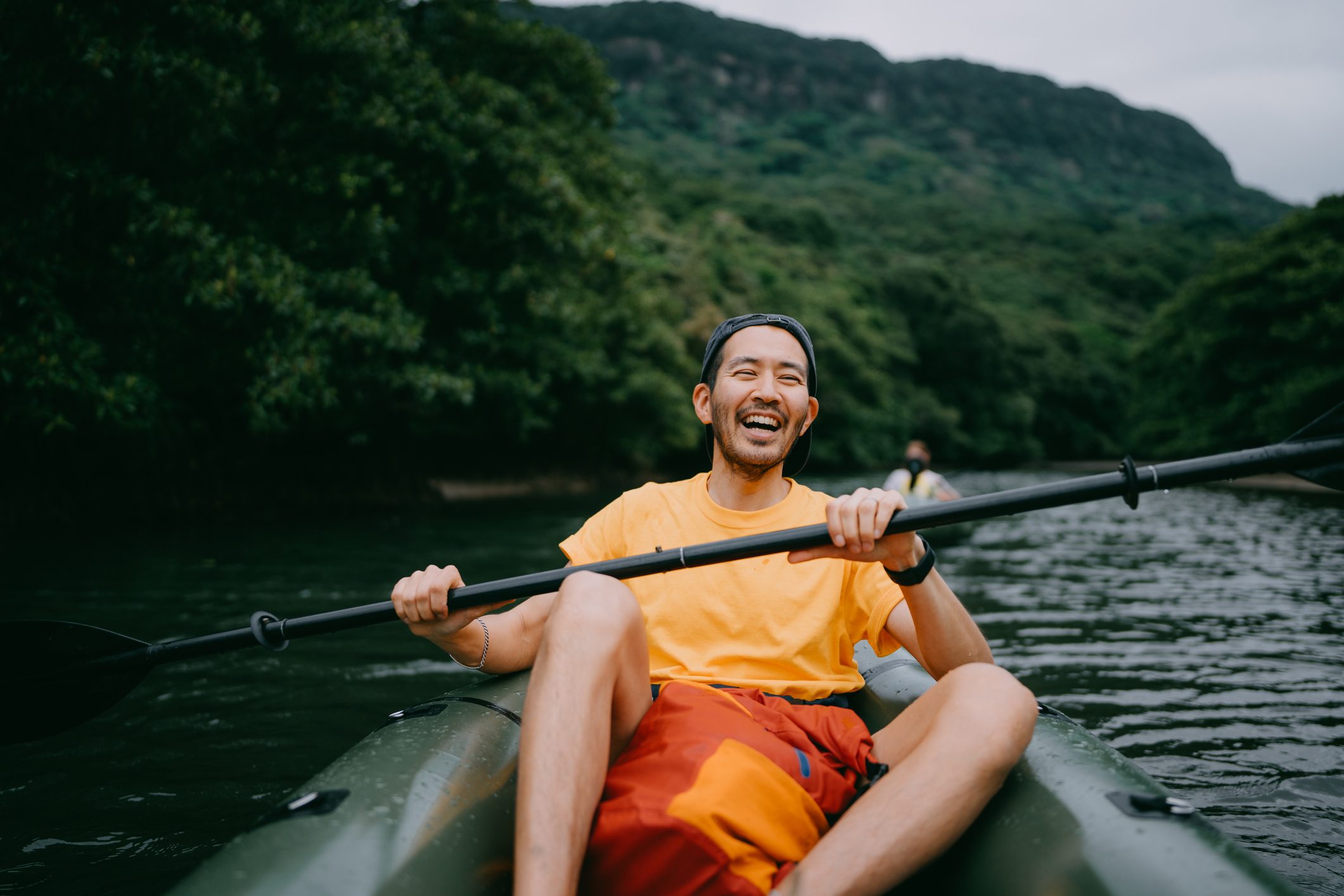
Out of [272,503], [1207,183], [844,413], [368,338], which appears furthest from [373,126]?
[1207,183]

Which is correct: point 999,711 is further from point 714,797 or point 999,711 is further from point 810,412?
point 810,412

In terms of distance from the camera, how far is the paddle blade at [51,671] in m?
2.67

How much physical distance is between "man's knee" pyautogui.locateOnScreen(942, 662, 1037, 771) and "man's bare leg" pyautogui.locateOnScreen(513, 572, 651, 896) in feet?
2.24

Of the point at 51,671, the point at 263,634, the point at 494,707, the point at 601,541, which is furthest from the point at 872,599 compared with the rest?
the point at 51,671

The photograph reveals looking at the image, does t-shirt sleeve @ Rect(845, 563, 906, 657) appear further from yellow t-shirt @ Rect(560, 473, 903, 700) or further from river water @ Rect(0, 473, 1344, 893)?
river water @ Rect(0, 473, 1344, 893)

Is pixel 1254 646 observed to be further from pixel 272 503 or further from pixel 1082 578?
pixel 272 503

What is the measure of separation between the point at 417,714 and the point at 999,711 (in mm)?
1405

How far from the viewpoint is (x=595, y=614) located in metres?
1.66

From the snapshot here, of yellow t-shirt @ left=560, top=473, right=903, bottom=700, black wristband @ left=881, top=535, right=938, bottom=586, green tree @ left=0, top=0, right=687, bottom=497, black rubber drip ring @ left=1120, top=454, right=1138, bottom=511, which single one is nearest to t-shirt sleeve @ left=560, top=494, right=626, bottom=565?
yellow t-shirt @ left=560, top=473, right=903, bottom=700

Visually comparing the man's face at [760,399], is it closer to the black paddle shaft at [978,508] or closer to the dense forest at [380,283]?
the black paddle shaft at [978,508]

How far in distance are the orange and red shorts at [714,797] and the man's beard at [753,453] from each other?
64cm

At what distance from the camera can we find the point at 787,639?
2008mm

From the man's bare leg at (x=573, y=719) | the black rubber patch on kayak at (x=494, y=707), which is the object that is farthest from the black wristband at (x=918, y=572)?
the black rubber patch on kayak at (x=494, y=707)

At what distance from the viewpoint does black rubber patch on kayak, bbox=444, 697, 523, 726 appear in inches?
82.4
